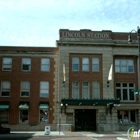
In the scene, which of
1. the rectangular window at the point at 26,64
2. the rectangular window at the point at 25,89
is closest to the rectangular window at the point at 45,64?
the rectangular window at the point at 26,64

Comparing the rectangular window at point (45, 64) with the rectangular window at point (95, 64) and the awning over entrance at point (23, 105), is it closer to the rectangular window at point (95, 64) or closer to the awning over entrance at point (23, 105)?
the awning over entrance at point (23, 105)

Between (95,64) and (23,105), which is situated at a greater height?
(95,64)

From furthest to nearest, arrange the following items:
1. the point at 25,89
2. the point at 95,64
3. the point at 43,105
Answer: the point at 95,64 → the point at 25,89 → the point at 43,105

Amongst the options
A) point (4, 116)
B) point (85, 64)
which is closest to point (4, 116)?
point (4, 116)

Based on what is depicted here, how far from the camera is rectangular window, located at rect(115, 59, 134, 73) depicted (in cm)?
3900

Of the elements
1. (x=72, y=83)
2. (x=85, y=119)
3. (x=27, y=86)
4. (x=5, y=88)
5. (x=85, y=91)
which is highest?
(x=72, y=83)

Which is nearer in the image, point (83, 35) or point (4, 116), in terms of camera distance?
point (4, 116)

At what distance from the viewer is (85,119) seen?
37562mm

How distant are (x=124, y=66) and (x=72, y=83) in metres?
7.70

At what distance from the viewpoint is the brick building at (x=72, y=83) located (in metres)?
36.9

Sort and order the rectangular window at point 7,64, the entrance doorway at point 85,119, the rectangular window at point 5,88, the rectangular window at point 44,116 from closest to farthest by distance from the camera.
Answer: the entrance doorway at point 85,119, the rectangular window at point 44,116, the rectangular window at point 5,88, the rectangular window at point 7,64

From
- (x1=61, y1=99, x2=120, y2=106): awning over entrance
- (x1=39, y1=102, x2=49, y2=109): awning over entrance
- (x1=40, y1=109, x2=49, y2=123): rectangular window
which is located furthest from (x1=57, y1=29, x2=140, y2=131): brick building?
(x1=40, y1=109, x2=49, y2=123): rectangular window

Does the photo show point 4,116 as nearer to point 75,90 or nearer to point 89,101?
point 75,90

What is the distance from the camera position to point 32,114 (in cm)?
3722
